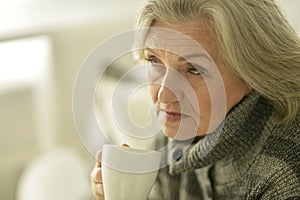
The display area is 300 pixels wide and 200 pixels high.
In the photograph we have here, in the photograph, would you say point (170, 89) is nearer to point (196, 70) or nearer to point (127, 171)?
point (196, 70)

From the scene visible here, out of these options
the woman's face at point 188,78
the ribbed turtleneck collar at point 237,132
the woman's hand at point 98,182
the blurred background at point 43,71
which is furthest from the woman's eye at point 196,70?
the blurred background at point 43,71

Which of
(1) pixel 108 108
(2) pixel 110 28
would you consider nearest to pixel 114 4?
→ (2) pixel 110 28

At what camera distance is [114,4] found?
2.18 metres

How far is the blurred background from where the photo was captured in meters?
2.02

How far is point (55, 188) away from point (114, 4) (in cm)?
76

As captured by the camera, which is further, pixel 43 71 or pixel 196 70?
pixel 43 71

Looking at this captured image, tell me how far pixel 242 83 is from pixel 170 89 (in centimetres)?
15

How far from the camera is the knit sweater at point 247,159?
108 cm

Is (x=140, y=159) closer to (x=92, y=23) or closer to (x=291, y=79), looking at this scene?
(x=291, y=79)

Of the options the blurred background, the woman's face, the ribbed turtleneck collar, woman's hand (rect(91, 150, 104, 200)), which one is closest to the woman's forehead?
the woman's face

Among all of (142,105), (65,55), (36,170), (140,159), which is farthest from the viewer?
(65,55)

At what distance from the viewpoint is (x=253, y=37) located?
1.04 m

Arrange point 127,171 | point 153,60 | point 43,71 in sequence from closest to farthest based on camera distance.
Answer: point 127,171 < point 153,60 < point 43,71

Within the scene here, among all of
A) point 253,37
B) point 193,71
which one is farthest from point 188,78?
point 253,37
